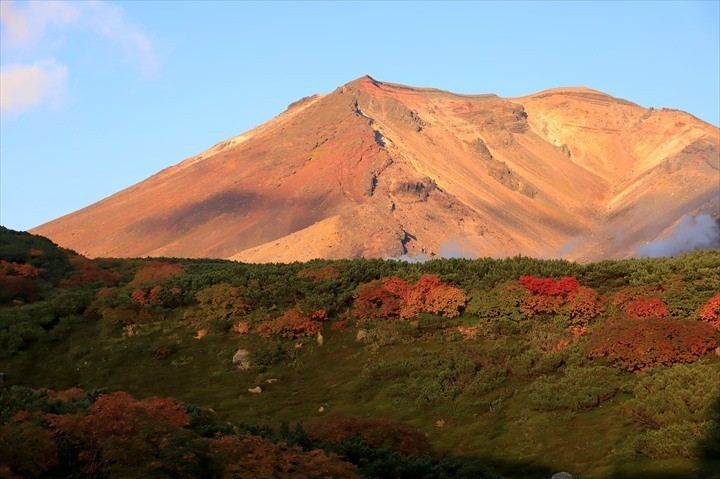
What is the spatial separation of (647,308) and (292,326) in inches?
595

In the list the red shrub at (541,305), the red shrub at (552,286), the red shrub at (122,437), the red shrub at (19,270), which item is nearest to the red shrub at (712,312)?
the red shrub at (541,305)

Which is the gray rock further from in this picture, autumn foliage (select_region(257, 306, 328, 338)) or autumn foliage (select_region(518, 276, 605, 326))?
autumn foliage (select_region(518, 276, 605, 326))

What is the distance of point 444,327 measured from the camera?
3594 cm

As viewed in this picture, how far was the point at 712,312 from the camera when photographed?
30141 mm

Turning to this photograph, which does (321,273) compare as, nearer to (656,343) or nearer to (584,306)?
(584,306)

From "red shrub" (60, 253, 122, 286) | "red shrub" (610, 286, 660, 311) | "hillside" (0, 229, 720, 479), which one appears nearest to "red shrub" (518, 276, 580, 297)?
"hillside" (0, 229, 720, 479)

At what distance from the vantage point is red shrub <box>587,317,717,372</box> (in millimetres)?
27875

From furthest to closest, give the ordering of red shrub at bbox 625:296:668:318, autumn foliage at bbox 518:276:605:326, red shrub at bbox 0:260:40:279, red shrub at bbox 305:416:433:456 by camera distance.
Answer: red shrub at bbox 0:260:40:279 → autumn foliage at bbox 518:276:605:326 → red shrub at bbox 625:296:668:318 → red shrub at bbox 305:416:433:456

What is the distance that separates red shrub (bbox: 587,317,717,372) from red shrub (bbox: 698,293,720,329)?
1078 mm

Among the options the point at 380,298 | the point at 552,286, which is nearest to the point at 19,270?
the point at 380,298

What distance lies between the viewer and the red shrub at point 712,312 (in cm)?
3002

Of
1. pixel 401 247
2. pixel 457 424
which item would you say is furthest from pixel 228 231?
pixel 457 424

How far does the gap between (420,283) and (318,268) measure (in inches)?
309

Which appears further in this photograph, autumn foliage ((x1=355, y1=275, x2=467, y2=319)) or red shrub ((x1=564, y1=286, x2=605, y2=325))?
autumn foliage ((x1=355, y1=275, x2=467, y2=319))
